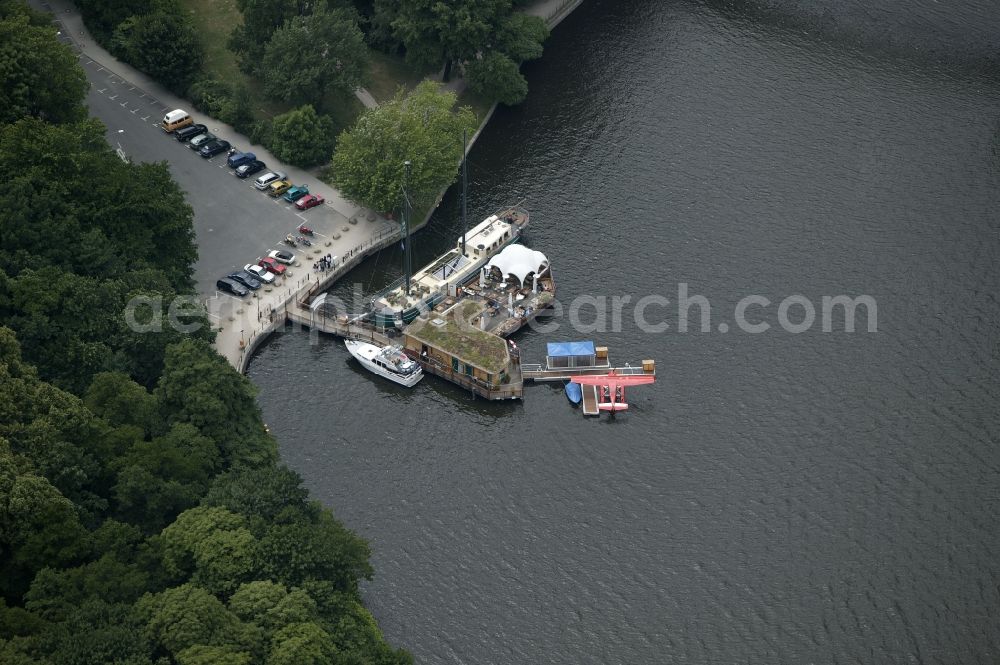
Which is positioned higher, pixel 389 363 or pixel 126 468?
pixel 126 468

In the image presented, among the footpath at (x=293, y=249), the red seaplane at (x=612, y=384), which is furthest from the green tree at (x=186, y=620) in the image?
the red seaplane at (x=612, y=384)

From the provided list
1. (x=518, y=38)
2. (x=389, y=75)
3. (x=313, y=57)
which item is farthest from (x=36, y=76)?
(x=518, y=38)

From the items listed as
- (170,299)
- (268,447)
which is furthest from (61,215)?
(268,447)

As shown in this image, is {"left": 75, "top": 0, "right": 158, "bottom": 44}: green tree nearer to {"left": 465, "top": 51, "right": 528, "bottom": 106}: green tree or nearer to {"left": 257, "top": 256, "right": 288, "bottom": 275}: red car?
{"left": 465, "top": 51, "right": 528, "bottom": 106}: green tree

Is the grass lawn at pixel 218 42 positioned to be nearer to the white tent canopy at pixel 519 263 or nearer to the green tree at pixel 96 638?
the white tent canopy at pixel 519 263

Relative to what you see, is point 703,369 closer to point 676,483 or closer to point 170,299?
point 676,483

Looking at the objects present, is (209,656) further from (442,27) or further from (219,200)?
(442,27)
